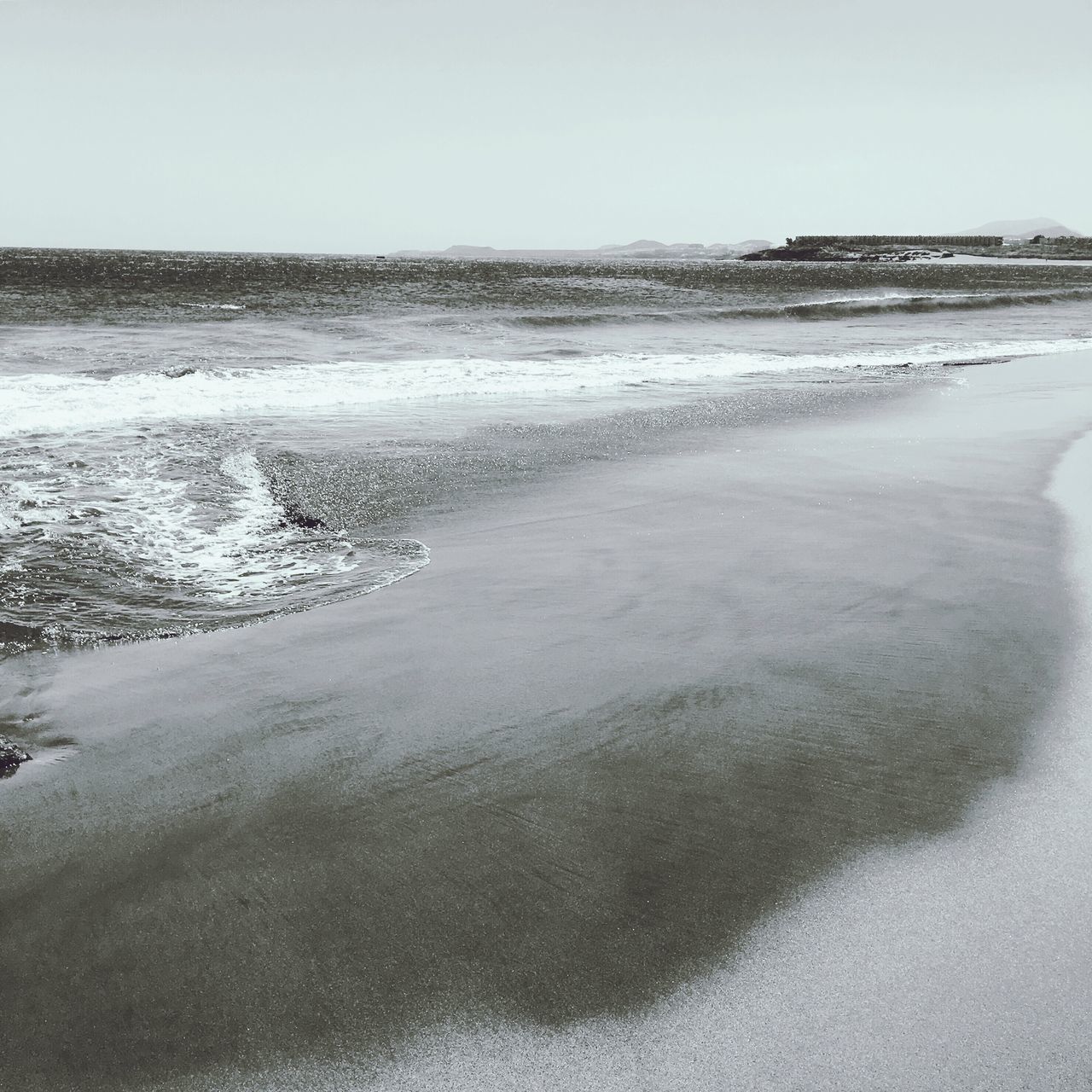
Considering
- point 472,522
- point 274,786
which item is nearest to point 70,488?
point 472,522

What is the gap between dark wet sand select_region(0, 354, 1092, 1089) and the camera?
212 cm

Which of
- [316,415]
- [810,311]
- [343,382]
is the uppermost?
[810,311]

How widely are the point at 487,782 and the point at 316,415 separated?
8.01 metres

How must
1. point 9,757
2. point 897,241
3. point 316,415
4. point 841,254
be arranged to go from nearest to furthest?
1. point 9,757
2. point 316,415
3. point 841,254
4. point 897,241

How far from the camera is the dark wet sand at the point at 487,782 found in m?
2.12

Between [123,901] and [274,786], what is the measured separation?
0.60 metres

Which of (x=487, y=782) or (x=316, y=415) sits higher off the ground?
(x=316, y=415)

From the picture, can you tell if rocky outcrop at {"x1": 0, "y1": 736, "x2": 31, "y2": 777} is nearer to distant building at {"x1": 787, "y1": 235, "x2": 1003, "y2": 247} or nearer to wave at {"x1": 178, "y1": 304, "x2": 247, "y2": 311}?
wave at {"x1": 178, "y1": 304, "x2": 247, "y2": 311}

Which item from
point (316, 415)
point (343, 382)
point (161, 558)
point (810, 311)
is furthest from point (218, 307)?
point (161, 558)

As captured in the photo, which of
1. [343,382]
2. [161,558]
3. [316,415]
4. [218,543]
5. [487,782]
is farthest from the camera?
[343,382]

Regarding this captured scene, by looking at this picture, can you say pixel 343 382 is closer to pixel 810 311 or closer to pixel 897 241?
pixel 810 311

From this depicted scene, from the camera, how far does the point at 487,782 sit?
2951 mm

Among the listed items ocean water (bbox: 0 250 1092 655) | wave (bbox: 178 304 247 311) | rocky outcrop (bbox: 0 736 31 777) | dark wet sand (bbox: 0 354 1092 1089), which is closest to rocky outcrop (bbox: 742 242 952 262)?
ocean water (bbox: 0 250 1092 655)

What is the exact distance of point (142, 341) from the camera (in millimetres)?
18188
